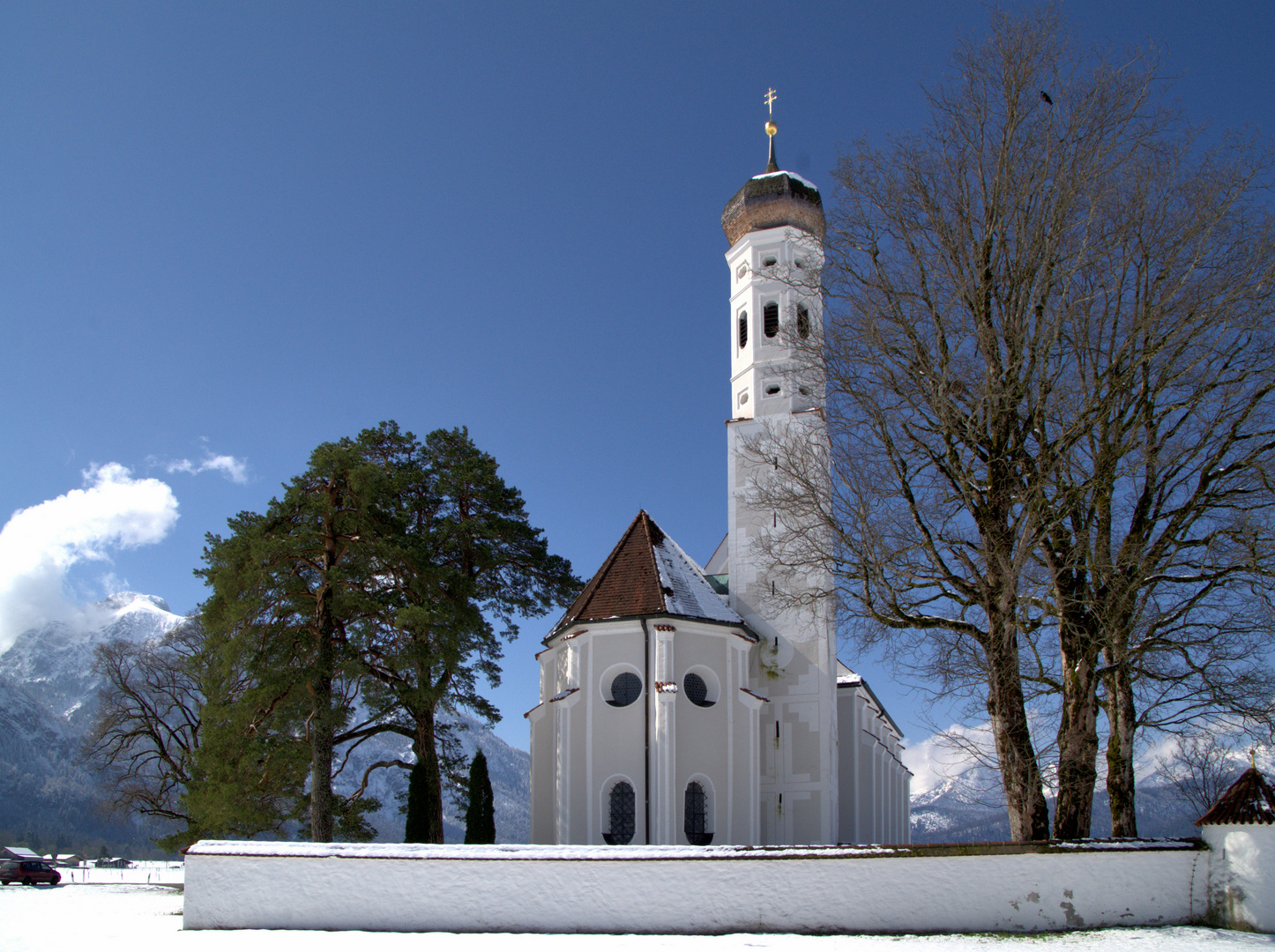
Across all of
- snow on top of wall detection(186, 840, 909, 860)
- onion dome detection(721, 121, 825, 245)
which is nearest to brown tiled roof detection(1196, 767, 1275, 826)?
snow on top of wall detection(186, 840, 909, 860)

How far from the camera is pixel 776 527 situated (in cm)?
2802

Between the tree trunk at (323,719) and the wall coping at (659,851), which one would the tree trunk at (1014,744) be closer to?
the wall coping at (659,851)

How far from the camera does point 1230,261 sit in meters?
13.8

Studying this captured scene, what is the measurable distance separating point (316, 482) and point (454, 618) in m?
5.02

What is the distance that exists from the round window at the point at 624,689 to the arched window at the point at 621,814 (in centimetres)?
193

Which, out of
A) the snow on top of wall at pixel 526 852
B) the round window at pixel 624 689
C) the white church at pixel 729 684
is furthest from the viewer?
the round window at pixel 624 689

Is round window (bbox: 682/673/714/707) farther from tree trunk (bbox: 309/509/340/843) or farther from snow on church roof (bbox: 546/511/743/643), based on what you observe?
tree trunk (bbox: 309/509/340/843)

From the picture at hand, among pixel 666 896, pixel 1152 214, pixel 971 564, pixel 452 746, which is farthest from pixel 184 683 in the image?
pixel 1152 214

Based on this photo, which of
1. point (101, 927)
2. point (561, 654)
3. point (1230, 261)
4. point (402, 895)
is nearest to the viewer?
point (1230, 261)

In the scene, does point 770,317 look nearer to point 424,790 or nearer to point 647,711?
point 647,711

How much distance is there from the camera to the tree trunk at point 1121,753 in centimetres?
1487

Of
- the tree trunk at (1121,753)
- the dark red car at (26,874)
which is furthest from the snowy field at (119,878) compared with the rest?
the tree trunk at (1121,753)

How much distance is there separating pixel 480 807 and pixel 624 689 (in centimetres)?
568

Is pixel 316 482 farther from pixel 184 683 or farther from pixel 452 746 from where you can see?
pixel 184 683
